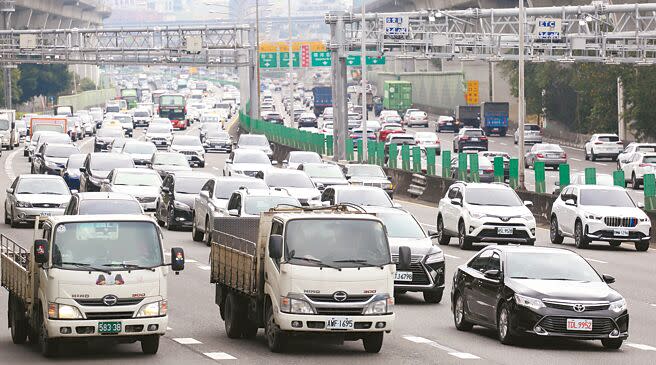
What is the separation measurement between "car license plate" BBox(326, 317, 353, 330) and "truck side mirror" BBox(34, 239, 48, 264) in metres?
3.15

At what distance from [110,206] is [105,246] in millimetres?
10482

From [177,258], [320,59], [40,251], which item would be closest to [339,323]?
[177,258]

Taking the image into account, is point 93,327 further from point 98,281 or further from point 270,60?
point 270,60

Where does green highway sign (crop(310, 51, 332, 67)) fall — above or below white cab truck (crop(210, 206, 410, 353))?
above

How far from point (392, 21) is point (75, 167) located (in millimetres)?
27651

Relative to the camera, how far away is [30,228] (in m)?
40.7

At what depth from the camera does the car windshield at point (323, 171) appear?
49469 millimetres

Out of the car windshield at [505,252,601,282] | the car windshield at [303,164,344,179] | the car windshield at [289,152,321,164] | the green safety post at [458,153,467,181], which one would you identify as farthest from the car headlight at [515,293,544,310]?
the car windshield at [289,152,321,164]

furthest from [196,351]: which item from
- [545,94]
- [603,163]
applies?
[545,94]

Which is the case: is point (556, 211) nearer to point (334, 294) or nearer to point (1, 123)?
point (334, 294)

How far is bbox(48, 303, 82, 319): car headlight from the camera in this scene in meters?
17.1

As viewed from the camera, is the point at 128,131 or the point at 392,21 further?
the point at 128,131

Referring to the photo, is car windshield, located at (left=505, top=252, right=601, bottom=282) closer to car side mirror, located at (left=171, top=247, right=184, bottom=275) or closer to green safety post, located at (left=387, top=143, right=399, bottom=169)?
car side mirror, located at (left=171, top=247, right=184, bottom=275)

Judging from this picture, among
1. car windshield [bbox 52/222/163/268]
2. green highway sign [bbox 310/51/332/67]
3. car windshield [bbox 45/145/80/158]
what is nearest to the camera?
car windshield [bbox 52/222/163/268]
